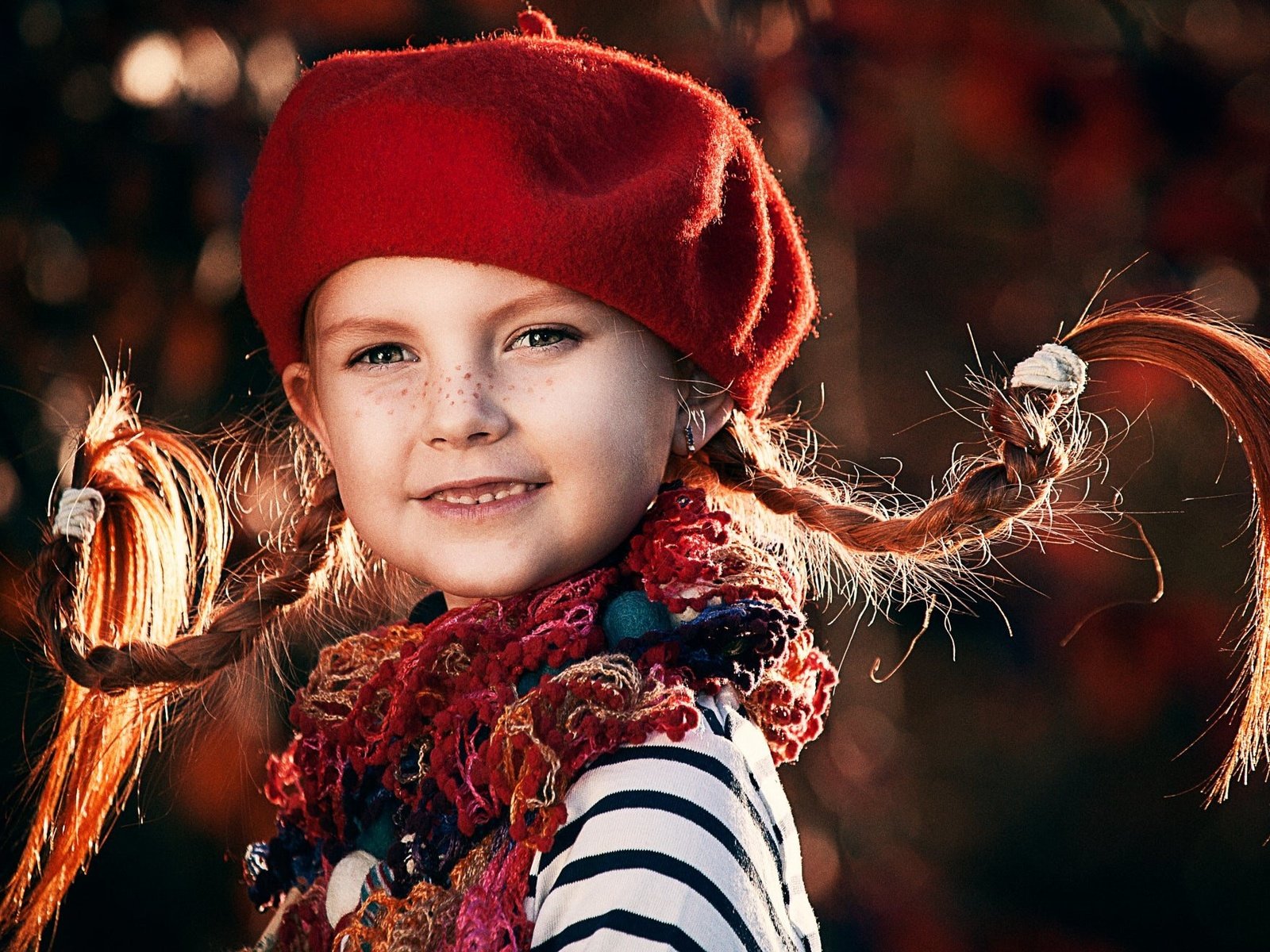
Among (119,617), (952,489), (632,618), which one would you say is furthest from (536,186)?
(119,617)

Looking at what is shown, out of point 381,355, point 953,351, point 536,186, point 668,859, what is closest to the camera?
point 668,859

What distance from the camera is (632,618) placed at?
1.07 metres

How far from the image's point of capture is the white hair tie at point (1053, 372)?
1.09m

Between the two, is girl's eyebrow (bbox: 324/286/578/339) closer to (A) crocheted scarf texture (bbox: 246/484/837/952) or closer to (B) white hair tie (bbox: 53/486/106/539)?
(A) crocheted scarf texture (bbox: 246/484/837/952)

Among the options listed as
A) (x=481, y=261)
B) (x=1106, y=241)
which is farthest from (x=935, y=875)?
(x=481, y=261)

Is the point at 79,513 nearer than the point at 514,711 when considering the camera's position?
No

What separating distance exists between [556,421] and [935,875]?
4.69ft

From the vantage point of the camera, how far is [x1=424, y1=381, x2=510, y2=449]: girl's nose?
1.07 m

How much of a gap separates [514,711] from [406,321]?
1.04 ft

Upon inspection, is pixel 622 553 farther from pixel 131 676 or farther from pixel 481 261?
pixel 131 676

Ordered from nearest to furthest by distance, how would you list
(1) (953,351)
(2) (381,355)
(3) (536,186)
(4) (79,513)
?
(3) (536,186) < (2) (381,355) < (4) (79,513) < (1) (953,351)

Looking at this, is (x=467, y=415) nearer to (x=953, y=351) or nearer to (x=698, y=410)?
(x=698, y=410)

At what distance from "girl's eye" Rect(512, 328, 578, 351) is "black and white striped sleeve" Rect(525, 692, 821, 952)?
0.97ft

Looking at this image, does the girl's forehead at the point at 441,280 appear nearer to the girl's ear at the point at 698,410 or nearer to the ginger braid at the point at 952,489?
the girl's ear at the point at 698,410
